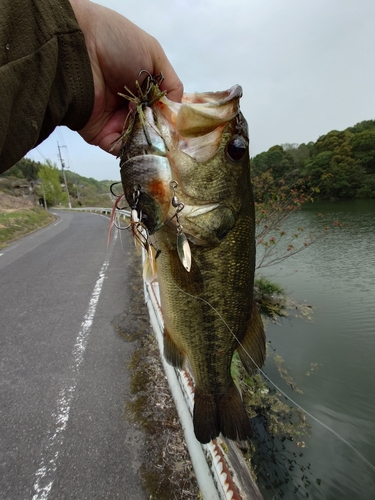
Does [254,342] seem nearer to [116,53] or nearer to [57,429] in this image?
[116,53]

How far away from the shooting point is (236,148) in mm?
1353

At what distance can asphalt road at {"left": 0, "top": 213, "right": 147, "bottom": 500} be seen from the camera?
7.25ft

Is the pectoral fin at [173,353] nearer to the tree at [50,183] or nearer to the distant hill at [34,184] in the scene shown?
the distant hill at [34,184]

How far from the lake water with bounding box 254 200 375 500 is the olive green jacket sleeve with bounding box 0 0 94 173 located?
149 inches

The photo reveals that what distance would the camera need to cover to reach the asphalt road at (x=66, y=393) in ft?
7.25

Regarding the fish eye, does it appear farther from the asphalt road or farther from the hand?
the asphalt road

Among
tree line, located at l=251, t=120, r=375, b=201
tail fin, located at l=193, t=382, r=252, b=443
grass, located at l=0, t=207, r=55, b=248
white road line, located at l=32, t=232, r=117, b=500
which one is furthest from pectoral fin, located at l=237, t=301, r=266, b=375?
tree line, located at l=251, t=120, r=375, b=201

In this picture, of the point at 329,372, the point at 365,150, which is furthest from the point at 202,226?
the point at 365,150

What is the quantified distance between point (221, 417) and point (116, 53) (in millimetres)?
2064

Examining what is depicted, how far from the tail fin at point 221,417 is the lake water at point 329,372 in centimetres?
201

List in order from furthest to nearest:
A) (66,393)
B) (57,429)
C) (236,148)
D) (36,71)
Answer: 1. (66,393)
2. (57,429)
3. (236,148)
4. (36,71)

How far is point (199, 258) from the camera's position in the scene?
4.99 ft

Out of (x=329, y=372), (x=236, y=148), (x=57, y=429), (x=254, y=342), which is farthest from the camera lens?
(x=329, y=372)

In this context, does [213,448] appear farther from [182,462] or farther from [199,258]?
[199,258]
